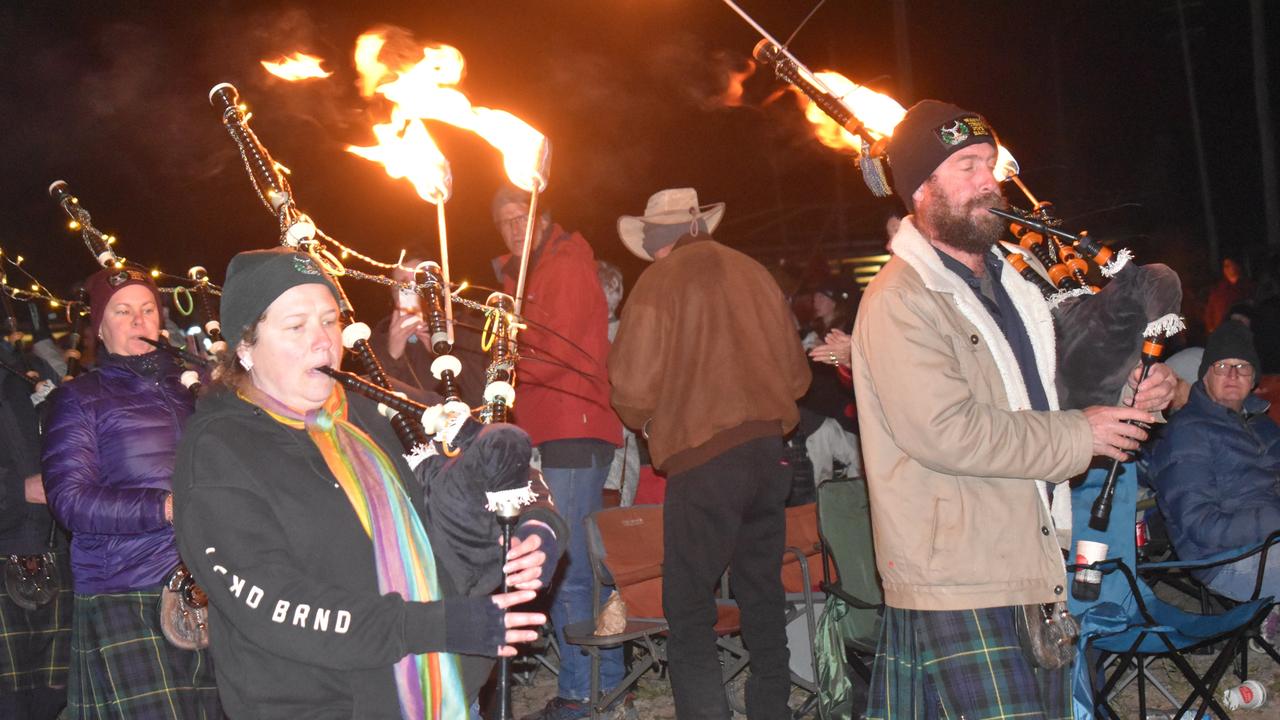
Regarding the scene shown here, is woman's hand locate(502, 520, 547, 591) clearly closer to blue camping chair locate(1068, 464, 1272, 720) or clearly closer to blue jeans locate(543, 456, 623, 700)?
blue camping chair locate(1068, 464, 1272, 720)

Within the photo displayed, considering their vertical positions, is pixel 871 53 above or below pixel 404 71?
above

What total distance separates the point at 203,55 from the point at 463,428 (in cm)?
756

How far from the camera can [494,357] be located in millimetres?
3545

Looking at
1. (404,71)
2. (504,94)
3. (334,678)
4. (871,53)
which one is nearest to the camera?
(334,678)

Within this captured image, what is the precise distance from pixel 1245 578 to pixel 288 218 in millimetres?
5139

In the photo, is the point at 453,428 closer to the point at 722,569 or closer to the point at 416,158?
the point at 416,158

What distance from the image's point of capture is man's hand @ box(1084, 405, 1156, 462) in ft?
10.7

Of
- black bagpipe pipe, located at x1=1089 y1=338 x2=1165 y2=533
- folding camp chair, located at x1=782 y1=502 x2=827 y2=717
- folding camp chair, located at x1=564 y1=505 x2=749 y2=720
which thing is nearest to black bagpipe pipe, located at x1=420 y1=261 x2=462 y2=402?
black bagpipe pipe, located at x1=1089 y1=338 x2=1165 y2=533

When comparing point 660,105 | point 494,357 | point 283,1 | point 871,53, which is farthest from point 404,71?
point 871,53

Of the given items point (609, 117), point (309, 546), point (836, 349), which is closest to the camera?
point (309, 546)

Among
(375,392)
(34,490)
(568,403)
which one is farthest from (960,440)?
(34,490)

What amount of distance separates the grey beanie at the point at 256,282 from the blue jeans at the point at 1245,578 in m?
5.10

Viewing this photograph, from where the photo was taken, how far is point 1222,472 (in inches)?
243

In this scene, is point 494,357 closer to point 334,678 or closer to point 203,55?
point 334,678
